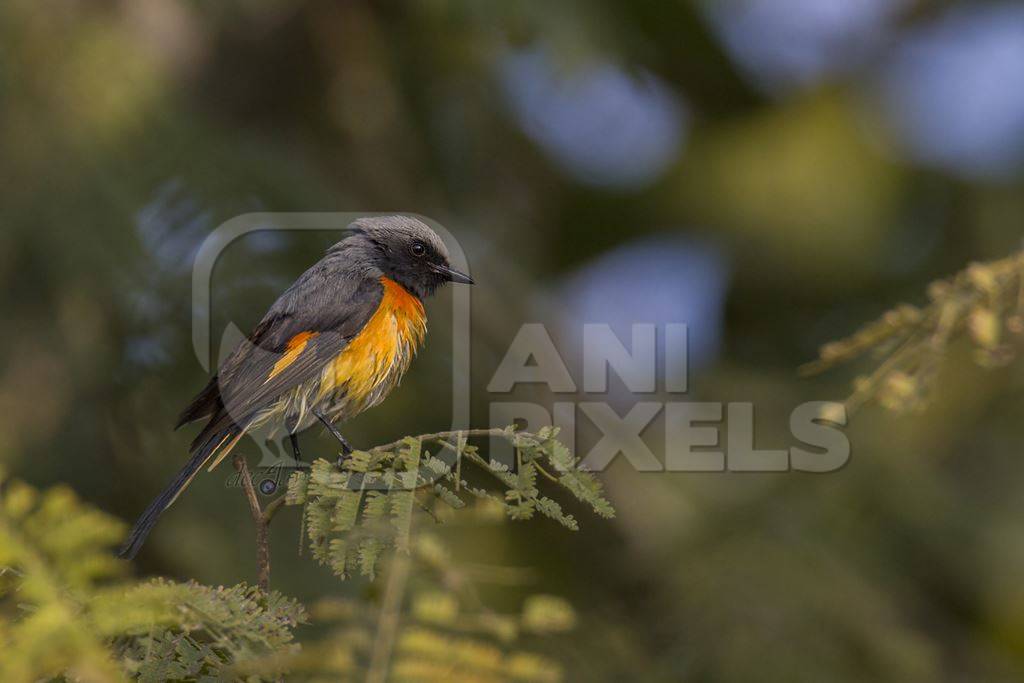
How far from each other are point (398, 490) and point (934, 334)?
863 mm

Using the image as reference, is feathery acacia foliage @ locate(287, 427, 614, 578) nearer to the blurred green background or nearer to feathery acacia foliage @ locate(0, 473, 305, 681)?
feathery acacia foliage @ locate(0, 473, 305, 681)

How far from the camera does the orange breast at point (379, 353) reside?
125 inches

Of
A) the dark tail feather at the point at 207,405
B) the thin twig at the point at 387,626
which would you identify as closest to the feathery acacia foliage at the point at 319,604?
the thin twig at the point at 387,626

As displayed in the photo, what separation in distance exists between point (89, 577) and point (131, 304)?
369 centimetres

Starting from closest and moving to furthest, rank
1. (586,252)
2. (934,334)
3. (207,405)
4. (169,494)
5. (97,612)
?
(97,612) → (934,334) → (169,494) → (207,405) → (586,252)

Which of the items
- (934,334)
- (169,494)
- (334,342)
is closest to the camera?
(934,334)

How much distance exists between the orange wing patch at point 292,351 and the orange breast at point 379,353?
0.38ft

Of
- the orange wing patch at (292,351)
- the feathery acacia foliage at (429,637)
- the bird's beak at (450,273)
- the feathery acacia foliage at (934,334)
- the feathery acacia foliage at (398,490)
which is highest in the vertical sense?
the bird's beak at (450,273)

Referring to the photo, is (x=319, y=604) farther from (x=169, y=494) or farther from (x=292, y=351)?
(x=292, y=351)

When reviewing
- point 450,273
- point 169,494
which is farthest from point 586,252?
point 169,494

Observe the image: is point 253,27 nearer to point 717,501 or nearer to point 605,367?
point 605,367

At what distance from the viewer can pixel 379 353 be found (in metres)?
3.24

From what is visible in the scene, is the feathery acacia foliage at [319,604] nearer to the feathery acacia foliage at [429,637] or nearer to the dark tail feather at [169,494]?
the feathery acacia foliage at [429,637]

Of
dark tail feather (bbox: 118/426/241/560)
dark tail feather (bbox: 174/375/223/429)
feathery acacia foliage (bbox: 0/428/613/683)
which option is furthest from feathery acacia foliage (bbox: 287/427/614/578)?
dark tail feather (bbox: 174/375/223/429)
